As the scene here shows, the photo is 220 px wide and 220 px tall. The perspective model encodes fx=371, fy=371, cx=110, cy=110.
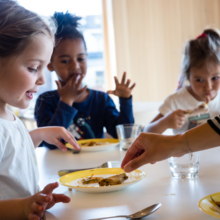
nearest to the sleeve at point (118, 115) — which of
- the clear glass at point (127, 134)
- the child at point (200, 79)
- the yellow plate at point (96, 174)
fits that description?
the child at point (200, 79)

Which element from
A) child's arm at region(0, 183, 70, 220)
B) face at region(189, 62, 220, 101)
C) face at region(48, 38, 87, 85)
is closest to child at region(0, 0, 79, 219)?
child's arm at region(0, 183, 70, 220)

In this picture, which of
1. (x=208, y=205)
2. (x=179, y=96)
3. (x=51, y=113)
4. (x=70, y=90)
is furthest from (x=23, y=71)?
(x=179, y=96)

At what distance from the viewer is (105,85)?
4.21 meters

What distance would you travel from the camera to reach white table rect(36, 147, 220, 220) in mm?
713

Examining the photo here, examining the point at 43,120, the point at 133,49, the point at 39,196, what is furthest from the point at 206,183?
the point at 133,49

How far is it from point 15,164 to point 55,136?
339 mm

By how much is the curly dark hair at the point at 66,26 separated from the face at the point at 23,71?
92 cm

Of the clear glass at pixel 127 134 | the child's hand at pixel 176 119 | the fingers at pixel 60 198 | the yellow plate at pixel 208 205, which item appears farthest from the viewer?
the child's hand at pixel 176 119

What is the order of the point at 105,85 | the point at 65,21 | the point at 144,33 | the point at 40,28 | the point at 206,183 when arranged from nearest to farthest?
the point at 206,183 → the point at 40,28 → the point at 65,21 → the point at 144,33 → the point at 105,85

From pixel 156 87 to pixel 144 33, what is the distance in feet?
1.94

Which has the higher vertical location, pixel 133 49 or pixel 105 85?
pixel 133 49

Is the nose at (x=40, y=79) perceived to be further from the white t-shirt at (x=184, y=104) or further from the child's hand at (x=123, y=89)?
the white t-shirt at (x=184, y=104)

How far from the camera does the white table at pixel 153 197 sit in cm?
71

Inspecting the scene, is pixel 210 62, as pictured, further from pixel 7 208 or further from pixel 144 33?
pixel 144 33
